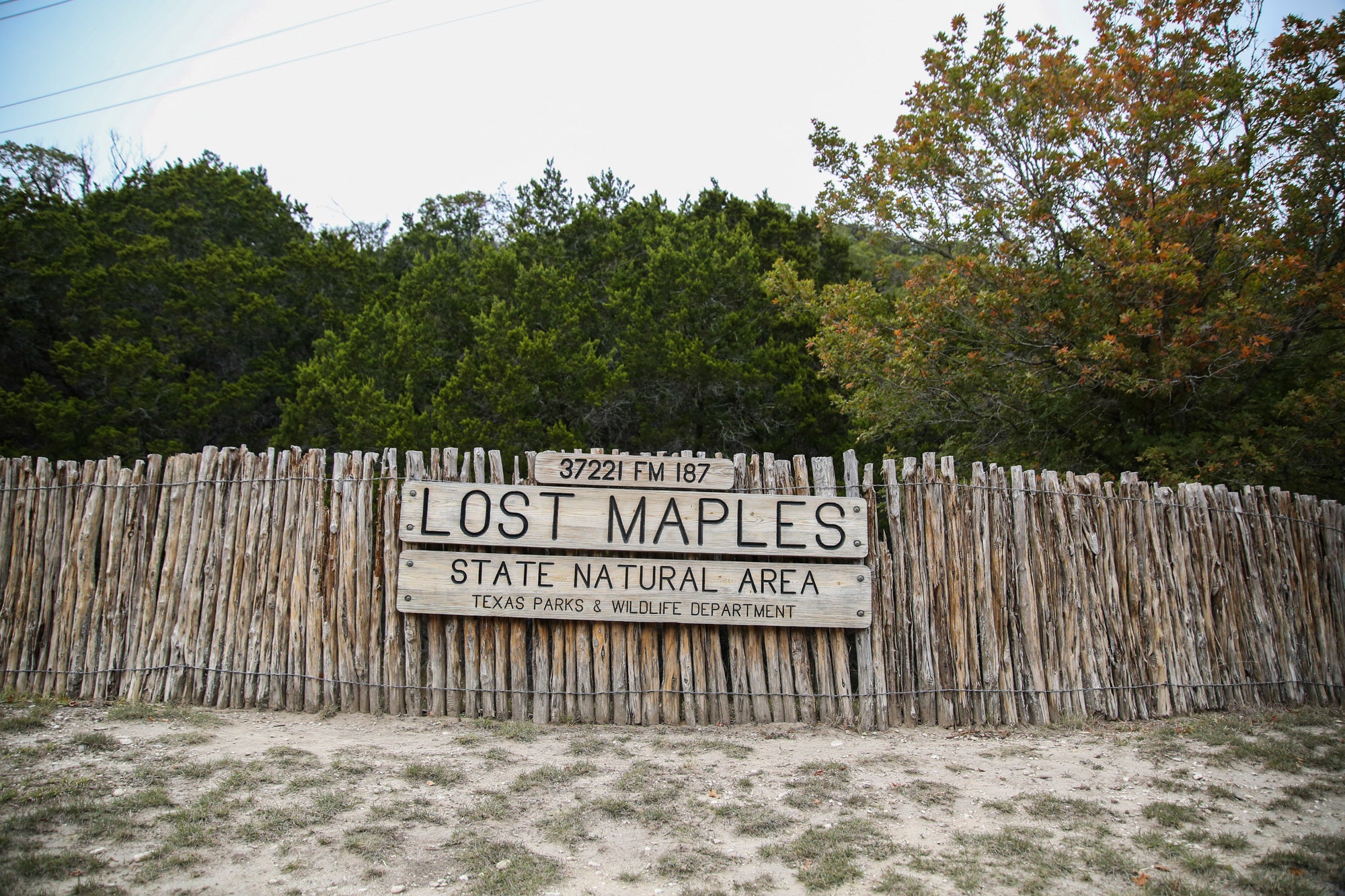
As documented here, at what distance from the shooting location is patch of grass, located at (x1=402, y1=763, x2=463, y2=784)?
4.54 m

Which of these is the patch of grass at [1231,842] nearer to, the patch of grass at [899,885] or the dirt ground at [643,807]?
the dirt ground at [643,807]

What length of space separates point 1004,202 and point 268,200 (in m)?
14.8

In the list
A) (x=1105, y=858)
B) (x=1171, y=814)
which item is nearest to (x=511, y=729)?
(x=1105, y=858)

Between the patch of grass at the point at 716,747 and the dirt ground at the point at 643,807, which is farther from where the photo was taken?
the patch of grass at the point at 716,747

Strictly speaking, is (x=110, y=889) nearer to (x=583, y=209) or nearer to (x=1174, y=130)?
(x=1174, y=130)

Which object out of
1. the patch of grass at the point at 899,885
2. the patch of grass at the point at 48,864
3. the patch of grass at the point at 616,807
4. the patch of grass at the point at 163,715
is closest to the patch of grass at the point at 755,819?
the patch of grass at the point at 616,807

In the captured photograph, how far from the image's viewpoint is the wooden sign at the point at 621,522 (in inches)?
224

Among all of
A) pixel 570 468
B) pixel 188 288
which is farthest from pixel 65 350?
pixel 570 468

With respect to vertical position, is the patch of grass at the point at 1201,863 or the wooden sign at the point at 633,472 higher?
the wooden sign at the point at 633,472

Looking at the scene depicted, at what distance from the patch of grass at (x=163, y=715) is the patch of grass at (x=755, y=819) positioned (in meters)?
3.15

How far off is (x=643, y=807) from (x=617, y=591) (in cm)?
160

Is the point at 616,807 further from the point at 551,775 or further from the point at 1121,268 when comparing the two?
the point at 1121,268

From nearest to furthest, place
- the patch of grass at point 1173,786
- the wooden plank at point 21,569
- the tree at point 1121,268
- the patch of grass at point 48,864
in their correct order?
the patch of grass at point 48,864
the patch of grass at point 1173,786
the wooden plank at point 21,569
the tree at point 1121,268

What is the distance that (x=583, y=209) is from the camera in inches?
679
